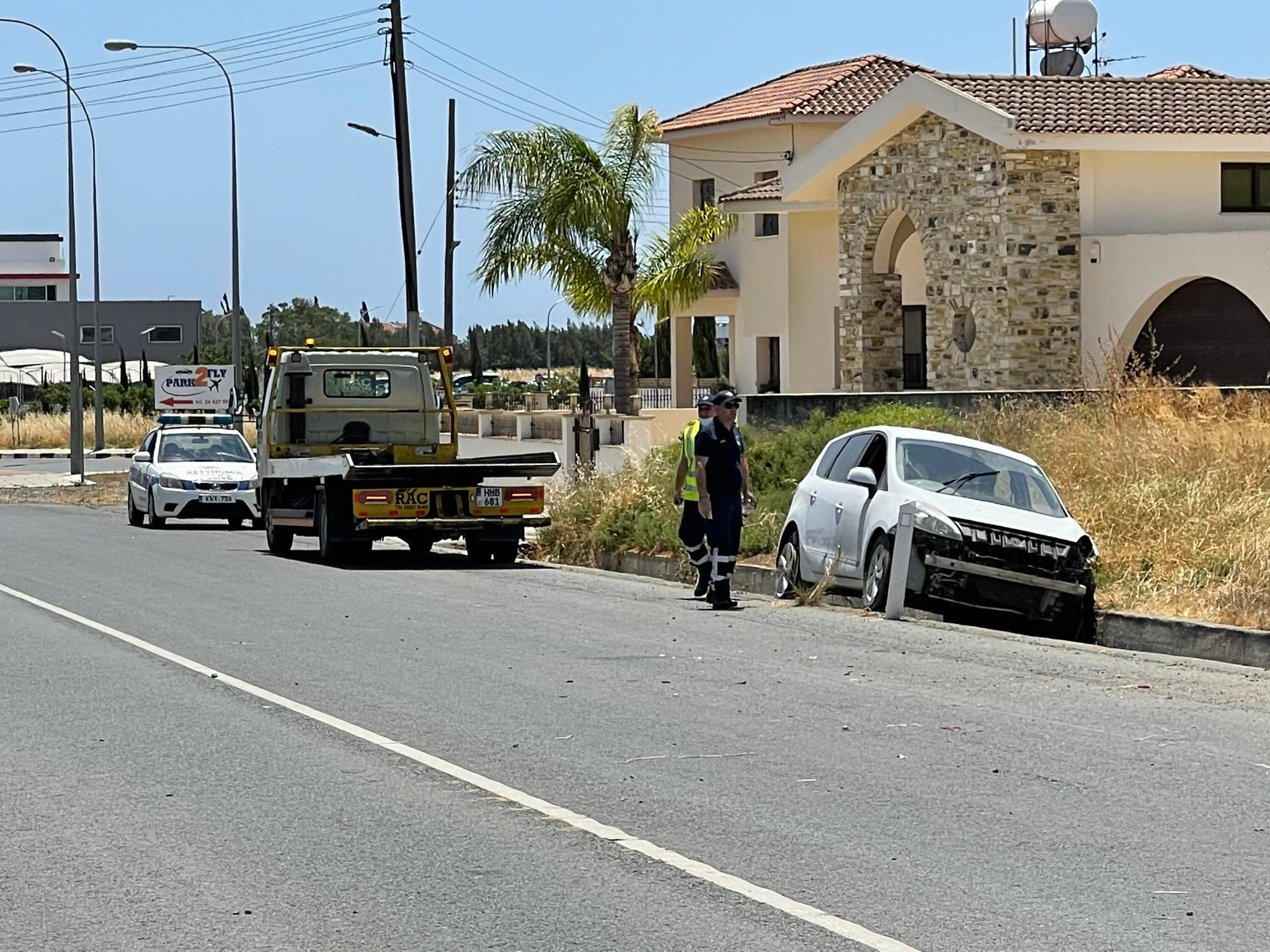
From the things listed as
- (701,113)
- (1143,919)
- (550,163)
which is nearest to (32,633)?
(1143,919)

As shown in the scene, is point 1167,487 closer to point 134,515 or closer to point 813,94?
point 134,515

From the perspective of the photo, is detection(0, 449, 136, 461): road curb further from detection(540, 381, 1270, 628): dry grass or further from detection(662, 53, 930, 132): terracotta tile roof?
detection(540, 381, 1270, 628): dry grass

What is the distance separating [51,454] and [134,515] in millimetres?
35276

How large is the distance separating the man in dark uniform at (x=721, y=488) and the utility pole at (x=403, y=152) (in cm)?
A: 1890

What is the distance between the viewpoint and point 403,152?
116 feet

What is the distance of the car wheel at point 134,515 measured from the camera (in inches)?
1228

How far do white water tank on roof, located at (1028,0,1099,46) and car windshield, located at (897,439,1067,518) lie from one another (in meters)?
26.6

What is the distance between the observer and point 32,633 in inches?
583

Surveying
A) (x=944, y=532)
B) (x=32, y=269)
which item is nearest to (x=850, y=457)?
(x=944, y=532)

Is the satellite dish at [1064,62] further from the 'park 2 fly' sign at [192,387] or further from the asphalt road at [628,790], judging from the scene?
the asphalt road at [628,790]

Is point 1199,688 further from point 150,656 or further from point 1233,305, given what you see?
point 1233,305

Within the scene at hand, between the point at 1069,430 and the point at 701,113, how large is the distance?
100 ft

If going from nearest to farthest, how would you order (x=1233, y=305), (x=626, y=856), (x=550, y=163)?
(x=626, y=856), (x=1233, y=305), (x=550, y=163)

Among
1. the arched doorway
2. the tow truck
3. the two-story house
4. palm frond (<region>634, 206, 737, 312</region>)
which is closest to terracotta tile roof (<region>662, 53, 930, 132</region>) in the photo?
palm frond (<region>634, 206, 737, 312</region>)
